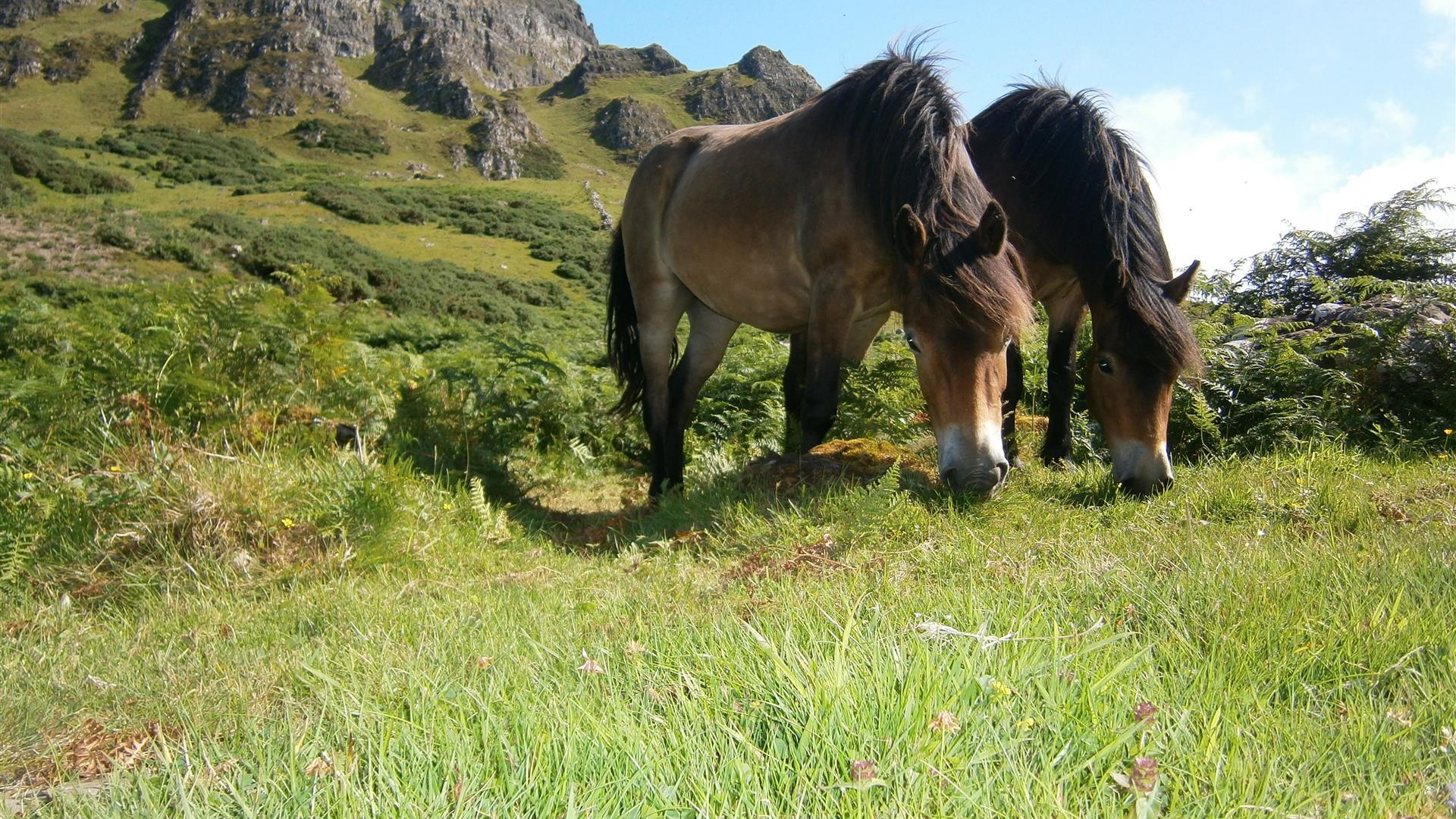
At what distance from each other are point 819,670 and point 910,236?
297 centimetres

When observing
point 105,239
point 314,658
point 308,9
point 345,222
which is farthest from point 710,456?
point 308,9

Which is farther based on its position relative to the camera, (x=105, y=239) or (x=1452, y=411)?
(x=105, y=239)

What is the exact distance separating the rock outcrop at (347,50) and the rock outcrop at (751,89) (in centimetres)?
3208

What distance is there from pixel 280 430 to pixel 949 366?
3821mm

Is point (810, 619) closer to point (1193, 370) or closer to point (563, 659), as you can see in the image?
point (563, 659)

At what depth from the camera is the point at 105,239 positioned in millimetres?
28875

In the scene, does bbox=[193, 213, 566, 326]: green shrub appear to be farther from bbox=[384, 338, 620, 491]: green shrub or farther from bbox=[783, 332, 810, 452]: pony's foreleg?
bbox=[783, 332, 810, 452]: pony's foreleg

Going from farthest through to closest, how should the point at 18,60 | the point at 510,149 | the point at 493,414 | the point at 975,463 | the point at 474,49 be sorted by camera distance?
1. the point at 474,49
2. the point at 510,149
3. the point at 18,60
4. the point at 493,414
5. the point at 975,463

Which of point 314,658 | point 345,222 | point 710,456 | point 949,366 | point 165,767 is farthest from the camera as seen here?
point 345,222

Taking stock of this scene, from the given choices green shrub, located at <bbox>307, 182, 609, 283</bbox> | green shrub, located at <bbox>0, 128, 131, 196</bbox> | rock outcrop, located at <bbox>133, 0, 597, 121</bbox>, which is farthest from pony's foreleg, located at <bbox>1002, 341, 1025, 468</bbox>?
rock outcrop, located at <bbox>133, 0, 597, 121</bbox>

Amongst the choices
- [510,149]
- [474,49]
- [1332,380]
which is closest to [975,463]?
[1332,380]

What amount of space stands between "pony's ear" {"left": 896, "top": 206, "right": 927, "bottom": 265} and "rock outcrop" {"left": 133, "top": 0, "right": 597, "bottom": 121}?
11234 centimetres

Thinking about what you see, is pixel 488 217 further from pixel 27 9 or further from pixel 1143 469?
pixel 27 9

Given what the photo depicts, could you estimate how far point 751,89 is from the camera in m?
115
